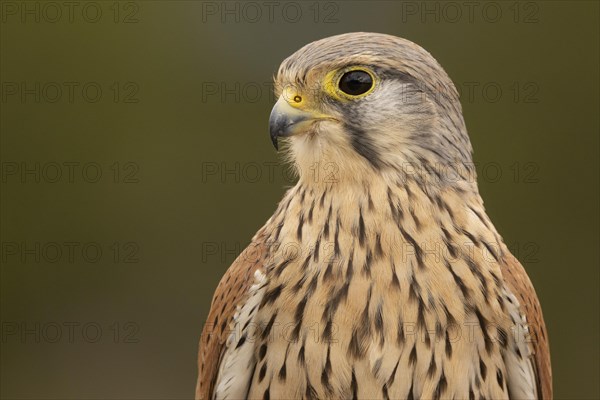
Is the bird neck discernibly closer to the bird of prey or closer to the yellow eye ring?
the bird of prey

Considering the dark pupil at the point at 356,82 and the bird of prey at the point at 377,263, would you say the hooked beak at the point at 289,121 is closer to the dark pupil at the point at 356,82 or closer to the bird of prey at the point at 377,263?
the bird of prey at the point at 377,263

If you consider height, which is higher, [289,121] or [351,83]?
[351,83]

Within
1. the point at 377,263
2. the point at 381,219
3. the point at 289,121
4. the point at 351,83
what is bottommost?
the point at 377,263

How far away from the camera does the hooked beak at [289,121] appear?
2652mm

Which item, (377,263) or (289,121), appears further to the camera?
(289,121)

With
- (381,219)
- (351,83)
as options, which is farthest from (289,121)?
(381,219)

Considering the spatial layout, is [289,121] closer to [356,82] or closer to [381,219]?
[356,82]

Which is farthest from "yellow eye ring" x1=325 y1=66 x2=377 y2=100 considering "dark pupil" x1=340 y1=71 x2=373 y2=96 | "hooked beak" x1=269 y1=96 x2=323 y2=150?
"hooked beak" x1=269 y1=96 x2=323 y2=150

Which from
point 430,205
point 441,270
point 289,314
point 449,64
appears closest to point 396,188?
point 430,205

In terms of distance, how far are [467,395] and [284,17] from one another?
170 inches

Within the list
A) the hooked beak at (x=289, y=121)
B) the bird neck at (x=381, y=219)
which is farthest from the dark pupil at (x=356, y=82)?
the bird neck at (x=381, y=219)

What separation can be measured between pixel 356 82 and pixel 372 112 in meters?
0.11

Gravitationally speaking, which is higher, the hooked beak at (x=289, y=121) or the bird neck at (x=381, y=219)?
the hooked beak at (x=289, y=121)

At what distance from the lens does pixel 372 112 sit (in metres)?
2.64
